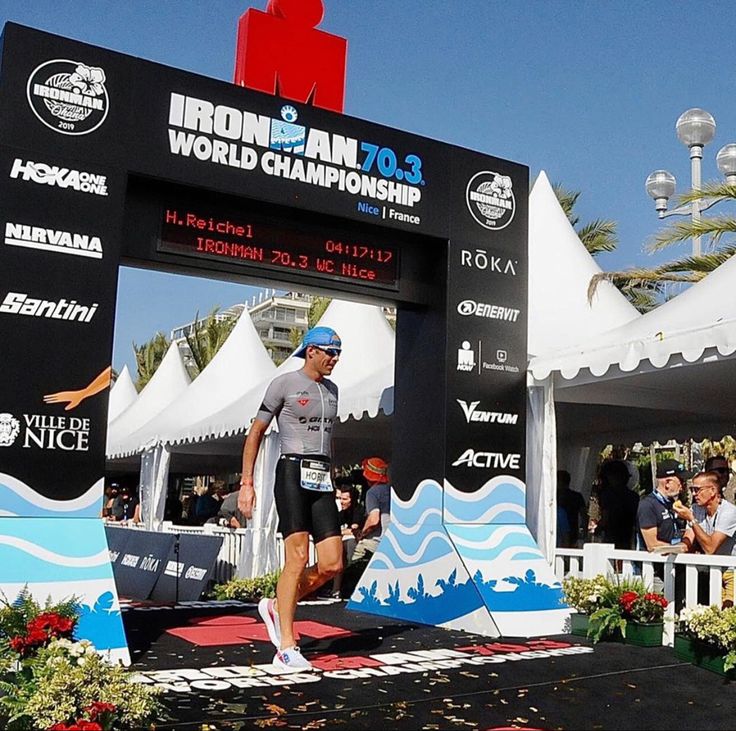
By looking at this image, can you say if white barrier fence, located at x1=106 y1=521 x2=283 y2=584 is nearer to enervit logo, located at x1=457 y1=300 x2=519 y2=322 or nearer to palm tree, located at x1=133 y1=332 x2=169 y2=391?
enervit logo, located at x1=457 y1=300 x2=519 y2=322

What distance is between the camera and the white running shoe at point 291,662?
5.12 meters

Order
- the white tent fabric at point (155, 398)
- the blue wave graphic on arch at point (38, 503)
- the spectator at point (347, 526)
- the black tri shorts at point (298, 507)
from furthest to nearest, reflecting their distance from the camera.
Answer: the white tent fabric at point (155, 398) < the spectator at point (347, 526) < the black tri shorts at point (298, 507) < the blue wave graphic on arch at point (38, 503)

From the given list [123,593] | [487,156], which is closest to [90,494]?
[487,156]

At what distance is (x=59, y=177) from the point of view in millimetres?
5641

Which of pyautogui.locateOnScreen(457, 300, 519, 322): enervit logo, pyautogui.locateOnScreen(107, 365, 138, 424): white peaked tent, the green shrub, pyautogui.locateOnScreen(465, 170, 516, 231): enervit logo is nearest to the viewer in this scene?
pyautogui.locateOnScreen(457, 300, 519, 322): enervit logo

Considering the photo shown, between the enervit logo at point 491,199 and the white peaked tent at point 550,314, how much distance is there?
1.42 metres

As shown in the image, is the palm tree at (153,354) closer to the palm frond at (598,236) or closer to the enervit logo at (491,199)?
the palm frond at (598,236)

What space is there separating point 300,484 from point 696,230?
9656mm

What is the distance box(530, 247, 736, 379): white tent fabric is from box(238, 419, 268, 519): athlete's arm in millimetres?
3064

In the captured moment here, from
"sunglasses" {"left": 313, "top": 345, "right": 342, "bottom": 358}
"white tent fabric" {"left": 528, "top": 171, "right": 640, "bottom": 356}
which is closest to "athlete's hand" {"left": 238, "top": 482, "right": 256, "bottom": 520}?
"sunglasses" {"left": 313, "top": 345, "right": 342, "bottom": 358}

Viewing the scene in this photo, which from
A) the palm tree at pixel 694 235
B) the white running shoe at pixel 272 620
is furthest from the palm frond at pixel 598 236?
the white running shoe at pixel 272 620

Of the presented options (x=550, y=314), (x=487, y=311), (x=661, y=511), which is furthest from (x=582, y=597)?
(x=550, y=314)

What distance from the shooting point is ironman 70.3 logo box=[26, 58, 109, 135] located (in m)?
5.58

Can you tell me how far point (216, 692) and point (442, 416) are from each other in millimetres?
3351
